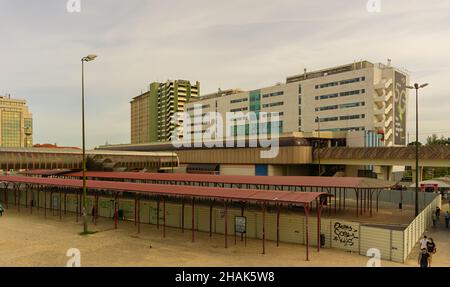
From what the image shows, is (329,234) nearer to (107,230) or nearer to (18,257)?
(107,230)

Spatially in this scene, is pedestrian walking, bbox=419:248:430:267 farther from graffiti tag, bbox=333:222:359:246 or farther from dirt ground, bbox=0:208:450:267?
graffiti tag, bbox=333:222:359:246

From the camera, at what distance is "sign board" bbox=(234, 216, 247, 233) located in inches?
989

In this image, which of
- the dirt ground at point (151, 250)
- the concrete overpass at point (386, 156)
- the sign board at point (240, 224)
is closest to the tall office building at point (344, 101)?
the concrete overpass at point (386, 156)

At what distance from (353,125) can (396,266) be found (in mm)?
73474

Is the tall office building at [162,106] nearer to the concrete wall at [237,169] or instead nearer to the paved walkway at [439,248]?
the concrete wall at [237,169]

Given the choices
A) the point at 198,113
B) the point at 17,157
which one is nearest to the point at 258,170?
the point at 17,157

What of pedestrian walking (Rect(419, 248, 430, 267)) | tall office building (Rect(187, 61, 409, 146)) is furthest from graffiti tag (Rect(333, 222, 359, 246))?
tall office building (Rect(187, 61, 409, 146))

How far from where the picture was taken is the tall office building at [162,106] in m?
168

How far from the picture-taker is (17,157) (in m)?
49.8

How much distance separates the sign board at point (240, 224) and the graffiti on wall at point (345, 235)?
623cm

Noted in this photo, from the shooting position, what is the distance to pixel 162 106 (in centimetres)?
17262

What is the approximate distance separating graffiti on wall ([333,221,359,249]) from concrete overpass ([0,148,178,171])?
147 ft

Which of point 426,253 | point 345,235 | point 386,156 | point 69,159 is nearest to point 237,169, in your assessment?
point 386,156
